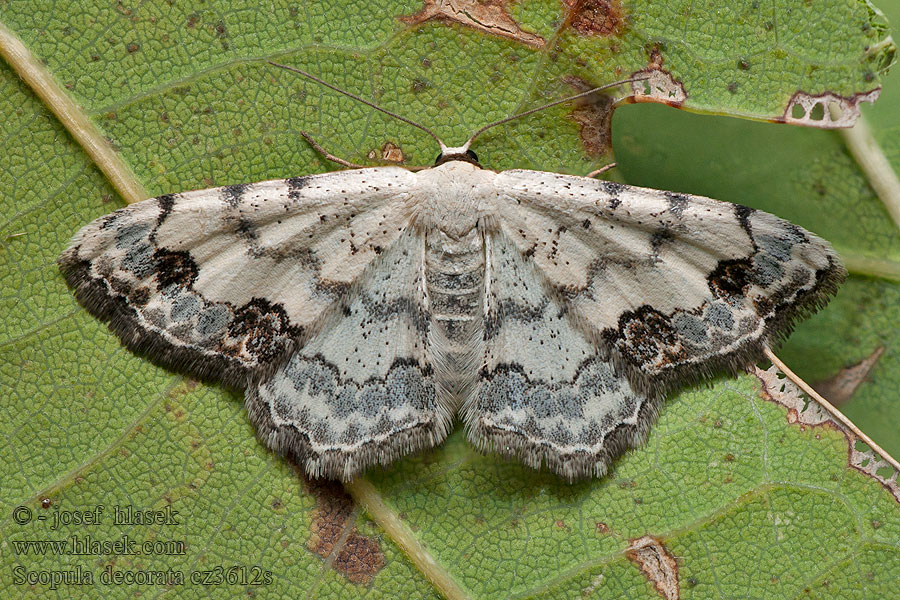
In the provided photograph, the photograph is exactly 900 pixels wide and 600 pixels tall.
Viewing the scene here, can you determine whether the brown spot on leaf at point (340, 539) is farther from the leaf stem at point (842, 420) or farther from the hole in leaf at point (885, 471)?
the hole in leaf at point (885, 471)

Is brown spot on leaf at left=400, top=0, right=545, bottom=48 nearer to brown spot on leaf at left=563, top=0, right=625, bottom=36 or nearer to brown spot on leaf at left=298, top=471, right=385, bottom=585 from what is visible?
brown spot on leaf at left=563, top=0, right=625, bottom=36

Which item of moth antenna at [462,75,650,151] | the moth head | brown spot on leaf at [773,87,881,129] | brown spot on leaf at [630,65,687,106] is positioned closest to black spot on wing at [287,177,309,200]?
the moth head

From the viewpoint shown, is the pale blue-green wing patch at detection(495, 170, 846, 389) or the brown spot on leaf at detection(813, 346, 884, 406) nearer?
the pale blue-green wing patch at detection(495, 170, 846, 389)

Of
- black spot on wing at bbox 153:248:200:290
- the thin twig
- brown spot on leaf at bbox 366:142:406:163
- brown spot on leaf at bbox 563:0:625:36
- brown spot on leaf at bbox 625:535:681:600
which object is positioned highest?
brown spot on leaf at bbox 563:0:625:36

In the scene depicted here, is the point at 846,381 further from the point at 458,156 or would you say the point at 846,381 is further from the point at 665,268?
the point at 458,156

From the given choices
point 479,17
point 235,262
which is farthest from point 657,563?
point 479,17

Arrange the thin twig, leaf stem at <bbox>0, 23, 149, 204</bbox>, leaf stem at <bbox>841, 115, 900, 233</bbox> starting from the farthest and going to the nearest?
leaf stem at <bbox>841, 115, 900, 233</bbox>, the thin twig, leaf stem at <bbox>0, 23, 149, 204</bbox>

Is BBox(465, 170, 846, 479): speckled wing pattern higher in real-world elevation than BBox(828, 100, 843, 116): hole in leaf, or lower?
lower

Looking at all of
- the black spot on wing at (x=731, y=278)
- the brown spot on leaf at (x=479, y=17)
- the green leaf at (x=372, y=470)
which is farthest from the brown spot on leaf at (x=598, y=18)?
the black spot on wing at (x=731, y=278)
